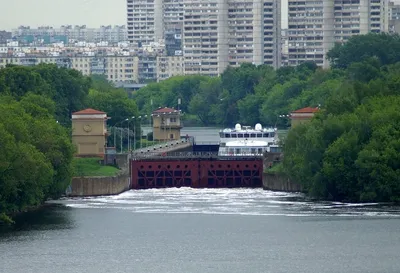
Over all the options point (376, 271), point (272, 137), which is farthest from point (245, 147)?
point (376, 271)

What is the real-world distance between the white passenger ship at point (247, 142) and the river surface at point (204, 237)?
2265 cm

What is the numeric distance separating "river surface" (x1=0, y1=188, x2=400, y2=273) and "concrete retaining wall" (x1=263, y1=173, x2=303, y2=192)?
5.98m

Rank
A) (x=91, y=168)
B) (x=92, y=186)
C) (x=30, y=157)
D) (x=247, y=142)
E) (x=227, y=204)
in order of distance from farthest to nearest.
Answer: (x=247, y=142) → (x=91, y=168) → (x=92, y=186) → (x=227, y=204) → (x=30, y=157)

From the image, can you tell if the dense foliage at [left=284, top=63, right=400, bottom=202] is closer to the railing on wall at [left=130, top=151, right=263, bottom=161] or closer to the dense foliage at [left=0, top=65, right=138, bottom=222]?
the railing on wall at [left=130, top=151, right=263, bottom=161]

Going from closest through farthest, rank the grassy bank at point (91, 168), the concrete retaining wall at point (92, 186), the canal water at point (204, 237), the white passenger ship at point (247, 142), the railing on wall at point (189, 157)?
the canal water at point (204, 237) < the concrete retaining wall at point (92, 186) < the grassy bank at point (91, 168) < the railing on wall at point (189, 157) < the white passenger ship at point (247, 142)

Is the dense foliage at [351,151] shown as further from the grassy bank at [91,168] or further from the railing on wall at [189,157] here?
the grassy bank at [91,168]

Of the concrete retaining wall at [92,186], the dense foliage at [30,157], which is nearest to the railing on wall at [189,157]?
the concrete retaining wall at [92,186]

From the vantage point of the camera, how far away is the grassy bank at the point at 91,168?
133625mm

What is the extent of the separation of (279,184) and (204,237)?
31.6 metres

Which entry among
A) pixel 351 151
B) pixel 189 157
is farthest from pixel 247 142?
pixel 351 151

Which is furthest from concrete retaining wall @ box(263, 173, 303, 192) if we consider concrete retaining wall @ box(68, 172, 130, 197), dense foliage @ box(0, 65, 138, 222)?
dense foliage @ box(0, 65, 138, 222)

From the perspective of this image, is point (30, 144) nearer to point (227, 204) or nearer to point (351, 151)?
point (227, 204)

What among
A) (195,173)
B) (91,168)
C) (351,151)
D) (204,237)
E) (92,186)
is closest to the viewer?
(204,237)

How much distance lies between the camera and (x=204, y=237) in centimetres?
10356
